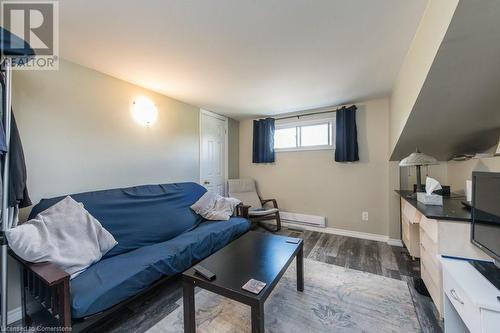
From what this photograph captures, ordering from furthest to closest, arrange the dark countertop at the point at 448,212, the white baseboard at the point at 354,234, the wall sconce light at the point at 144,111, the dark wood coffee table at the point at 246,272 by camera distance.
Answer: the white baseboard at the point at 354,234 → the wall sconce light at the point at 144,111 → the dark countertop at the point at 448,212 → the dark wood coffee table at the point at 246,272

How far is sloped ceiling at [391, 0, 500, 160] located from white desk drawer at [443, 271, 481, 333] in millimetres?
1292

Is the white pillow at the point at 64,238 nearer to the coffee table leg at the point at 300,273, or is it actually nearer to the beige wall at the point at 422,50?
the coffee table leg at the point at 300,273

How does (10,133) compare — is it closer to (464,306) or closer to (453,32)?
(453,32)

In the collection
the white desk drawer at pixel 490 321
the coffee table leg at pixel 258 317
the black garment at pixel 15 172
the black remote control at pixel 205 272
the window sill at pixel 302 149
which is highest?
the window sill at pixel 302 149

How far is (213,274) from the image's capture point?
1.35m

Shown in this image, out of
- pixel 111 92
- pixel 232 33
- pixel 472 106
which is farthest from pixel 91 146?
pixel 472 106

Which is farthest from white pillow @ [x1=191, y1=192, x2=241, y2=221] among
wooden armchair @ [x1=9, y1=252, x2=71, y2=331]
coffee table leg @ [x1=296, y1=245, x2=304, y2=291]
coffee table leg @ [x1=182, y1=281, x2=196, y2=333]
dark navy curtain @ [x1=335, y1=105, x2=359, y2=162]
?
dark navy curtain @ [x1=335, y1=105, x2=359, y2=162]

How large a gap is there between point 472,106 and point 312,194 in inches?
91.8

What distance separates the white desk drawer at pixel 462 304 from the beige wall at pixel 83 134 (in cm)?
292

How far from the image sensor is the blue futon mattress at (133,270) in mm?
1232

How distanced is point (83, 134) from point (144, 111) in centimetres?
73

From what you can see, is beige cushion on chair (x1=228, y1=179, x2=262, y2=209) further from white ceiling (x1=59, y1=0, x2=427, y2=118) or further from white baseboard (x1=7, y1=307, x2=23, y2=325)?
white baseboard (x1=7, y1=307, x2=23, y2=325)

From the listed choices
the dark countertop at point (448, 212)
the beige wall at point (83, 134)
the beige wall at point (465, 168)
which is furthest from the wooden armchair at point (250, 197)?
the beige wall at point (465, 168)

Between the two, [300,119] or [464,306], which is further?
[300,119]
